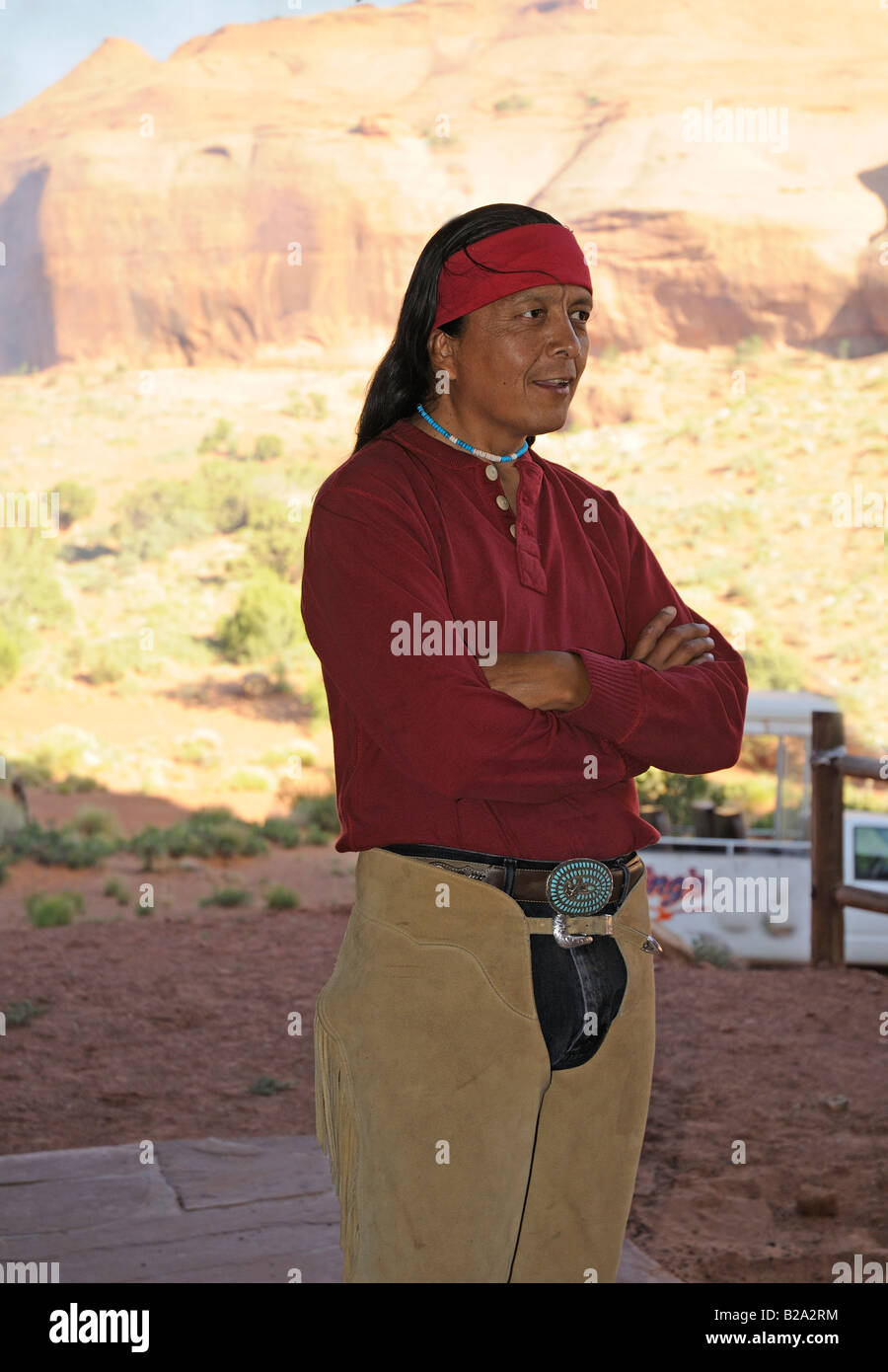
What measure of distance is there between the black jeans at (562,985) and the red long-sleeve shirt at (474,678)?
2cm

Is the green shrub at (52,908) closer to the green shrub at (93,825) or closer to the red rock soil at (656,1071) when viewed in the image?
the red rock soil at (656,1071)

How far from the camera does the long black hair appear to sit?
5.63 feet

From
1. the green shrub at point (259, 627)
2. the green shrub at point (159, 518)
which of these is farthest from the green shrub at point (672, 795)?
the green shrub at point (159, 518)

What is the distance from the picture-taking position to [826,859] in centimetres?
654

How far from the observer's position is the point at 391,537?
63.2 inches

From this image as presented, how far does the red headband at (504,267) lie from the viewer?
169 centimetres

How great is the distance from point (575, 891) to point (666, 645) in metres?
0.42

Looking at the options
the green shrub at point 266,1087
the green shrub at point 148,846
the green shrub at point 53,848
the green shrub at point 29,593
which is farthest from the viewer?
the green shrub at point 29,593

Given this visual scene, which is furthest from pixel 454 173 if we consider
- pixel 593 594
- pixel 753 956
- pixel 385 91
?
pixel 593 594

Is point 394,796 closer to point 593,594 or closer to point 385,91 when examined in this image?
point 593,594

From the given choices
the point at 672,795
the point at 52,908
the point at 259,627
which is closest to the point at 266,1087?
the point at 52,908

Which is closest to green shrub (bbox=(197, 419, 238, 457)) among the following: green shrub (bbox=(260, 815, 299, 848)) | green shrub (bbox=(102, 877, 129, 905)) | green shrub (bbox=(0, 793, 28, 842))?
green shrub (bbox=(260, 815, 299, 848))

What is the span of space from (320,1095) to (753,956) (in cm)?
700

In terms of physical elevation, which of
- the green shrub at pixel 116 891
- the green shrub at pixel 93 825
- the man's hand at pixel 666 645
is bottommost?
the green shrub at pixel 116 891
